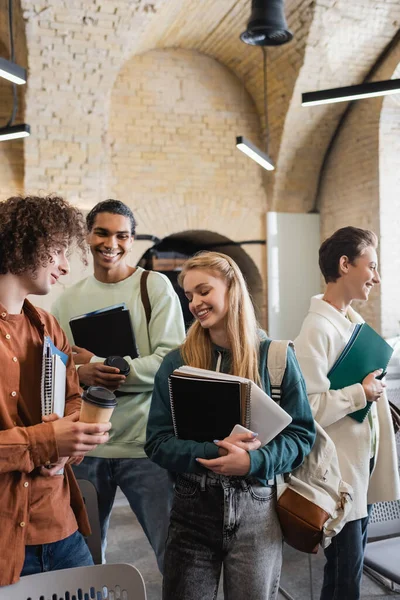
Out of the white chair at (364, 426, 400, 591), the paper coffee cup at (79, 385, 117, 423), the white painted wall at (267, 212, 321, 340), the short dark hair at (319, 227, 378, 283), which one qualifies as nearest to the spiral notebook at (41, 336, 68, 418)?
the paper coffee cup at (79, 385, 117, 423)

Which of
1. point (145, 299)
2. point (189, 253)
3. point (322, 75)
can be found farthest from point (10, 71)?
point (189, 253)

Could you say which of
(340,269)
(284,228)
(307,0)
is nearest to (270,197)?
(284,228)

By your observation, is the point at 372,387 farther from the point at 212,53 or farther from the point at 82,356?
the point at 212,53

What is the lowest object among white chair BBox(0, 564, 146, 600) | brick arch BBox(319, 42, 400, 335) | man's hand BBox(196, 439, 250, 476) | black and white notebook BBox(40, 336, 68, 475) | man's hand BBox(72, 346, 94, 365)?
white chair BBox(0, 564, 146, 600)

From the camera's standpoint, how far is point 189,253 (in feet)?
35.0

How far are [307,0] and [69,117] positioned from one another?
10.6ft

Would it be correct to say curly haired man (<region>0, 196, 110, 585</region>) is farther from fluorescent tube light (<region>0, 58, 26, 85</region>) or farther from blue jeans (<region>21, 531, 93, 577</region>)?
fluorescent tube light (<region>0, 58, 26, 85</region>)

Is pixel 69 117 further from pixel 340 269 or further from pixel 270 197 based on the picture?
pixel 340 269

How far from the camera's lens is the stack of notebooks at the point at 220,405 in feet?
5.75

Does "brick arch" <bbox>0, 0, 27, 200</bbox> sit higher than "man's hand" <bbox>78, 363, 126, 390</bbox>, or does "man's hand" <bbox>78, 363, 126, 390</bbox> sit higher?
"brick arch" <bbox>0, 0, 27, 200</bbox>

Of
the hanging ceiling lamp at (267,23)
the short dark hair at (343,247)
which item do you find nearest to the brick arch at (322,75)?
the hanging ceiling lamp at (267,23)

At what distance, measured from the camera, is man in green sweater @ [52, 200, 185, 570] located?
8.18 ft

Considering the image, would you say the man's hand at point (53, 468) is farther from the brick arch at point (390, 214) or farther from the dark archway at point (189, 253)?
the dark archway at point (189, 253)

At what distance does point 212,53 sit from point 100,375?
7803mm
